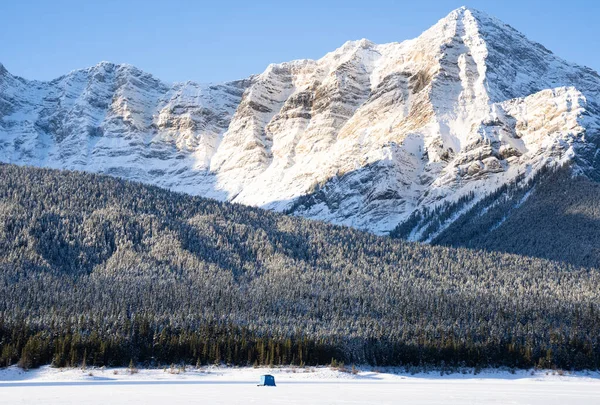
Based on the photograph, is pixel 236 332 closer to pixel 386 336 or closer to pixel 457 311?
pixel 386 336

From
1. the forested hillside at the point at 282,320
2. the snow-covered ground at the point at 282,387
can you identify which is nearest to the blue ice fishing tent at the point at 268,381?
the snow-covered ground at the point at 282,387

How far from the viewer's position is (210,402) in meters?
67.0

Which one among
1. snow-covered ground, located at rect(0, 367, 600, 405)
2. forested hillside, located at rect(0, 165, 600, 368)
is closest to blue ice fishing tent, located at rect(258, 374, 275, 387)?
snow-covered ground, located at rect(0, 367, 600, 405)

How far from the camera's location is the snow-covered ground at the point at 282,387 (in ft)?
231

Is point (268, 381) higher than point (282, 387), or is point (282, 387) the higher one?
point (268, 381)

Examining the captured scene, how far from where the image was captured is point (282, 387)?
88.2m

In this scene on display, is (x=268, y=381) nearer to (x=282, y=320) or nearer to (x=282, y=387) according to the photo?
(x=282, y=387)

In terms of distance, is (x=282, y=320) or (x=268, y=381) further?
(x=282, y=320)

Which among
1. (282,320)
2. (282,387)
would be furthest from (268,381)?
(282,320)

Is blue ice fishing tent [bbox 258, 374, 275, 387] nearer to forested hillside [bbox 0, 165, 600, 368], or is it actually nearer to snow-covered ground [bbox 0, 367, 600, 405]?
snow-covered ground [bbox 0, 367, 600, 405]

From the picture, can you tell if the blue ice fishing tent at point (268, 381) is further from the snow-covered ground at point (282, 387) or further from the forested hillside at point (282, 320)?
the forested hillside at point (282, 320)

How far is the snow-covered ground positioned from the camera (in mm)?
70500

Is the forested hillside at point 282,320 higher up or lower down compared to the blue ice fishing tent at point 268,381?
higher up

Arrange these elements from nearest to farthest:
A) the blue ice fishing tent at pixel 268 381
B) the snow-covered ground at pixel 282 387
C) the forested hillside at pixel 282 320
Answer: the snow-covered ground at pixel 282 387 → the blue ice fishing tent at pixel 268 381 → the forested hillside at pixel 282 320
